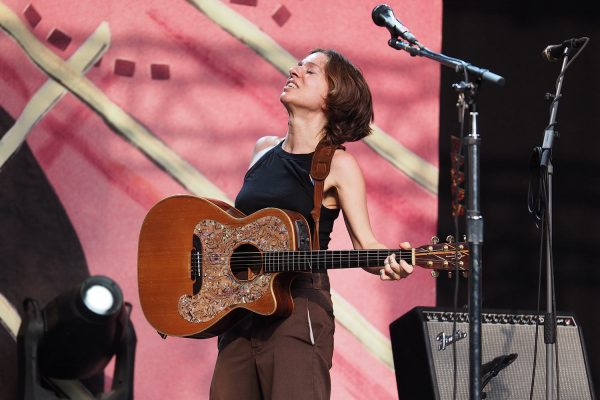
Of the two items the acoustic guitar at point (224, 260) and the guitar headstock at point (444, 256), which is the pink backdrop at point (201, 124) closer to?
the acoustic guitar at point (224, 260)

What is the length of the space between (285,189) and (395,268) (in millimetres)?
561

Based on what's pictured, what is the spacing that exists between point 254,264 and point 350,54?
271 cm

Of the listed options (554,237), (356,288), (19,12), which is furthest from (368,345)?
(19,12)

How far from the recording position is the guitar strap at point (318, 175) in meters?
3.79

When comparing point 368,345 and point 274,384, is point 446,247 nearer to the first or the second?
point 274,384

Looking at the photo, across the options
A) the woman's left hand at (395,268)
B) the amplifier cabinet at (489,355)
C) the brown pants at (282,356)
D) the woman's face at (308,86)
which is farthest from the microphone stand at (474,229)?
the amplifier cabinet at (489,355)

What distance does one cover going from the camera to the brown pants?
3631 millimetres

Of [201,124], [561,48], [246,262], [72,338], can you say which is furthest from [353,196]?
[201,124]

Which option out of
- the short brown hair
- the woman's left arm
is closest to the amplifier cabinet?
the woman's left arm

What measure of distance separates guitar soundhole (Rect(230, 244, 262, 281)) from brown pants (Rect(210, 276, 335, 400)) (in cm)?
16

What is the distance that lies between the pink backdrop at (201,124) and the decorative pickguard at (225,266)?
6.69ft

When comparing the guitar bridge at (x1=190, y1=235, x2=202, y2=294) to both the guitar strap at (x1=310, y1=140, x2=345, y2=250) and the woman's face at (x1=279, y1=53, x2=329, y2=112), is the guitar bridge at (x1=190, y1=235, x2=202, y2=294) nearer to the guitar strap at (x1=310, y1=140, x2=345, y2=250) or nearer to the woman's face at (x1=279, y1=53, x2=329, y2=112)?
the guitar strap at (x1=310, y1=140, x2=345, y2=250)

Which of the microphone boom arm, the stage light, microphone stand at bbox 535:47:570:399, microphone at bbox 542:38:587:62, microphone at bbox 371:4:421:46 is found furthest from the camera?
the stage light

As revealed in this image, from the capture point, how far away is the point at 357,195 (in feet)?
12.7
